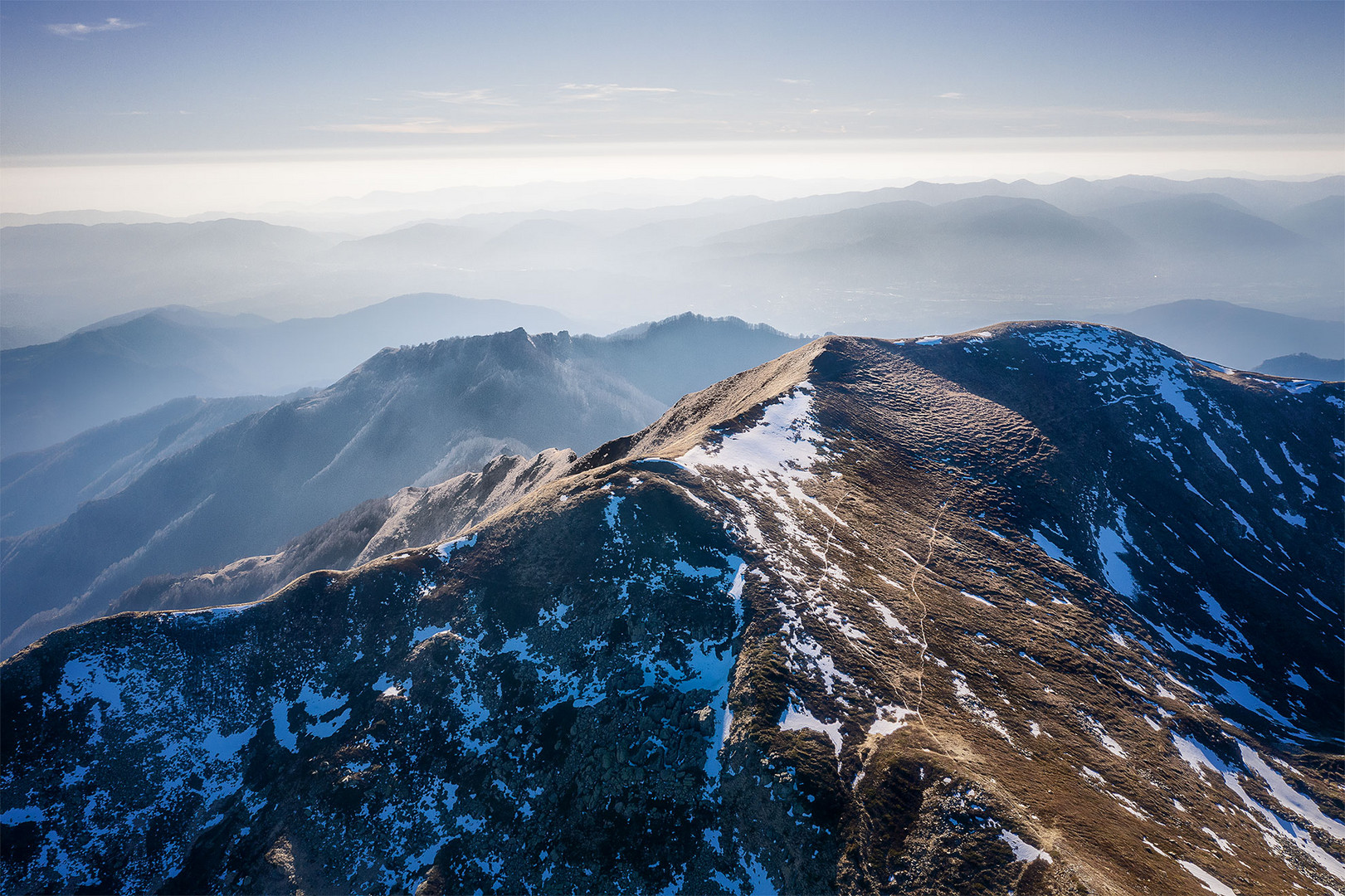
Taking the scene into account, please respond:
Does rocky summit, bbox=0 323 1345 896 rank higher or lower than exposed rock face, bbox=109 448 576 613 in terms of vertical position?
higher

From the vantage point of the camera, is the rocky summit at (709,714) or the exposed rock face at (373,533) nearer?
the rocky summit at (709,714)

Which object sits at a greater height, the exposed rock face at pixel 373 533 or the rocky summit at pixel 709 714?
the rocky summit at pixel 709 714

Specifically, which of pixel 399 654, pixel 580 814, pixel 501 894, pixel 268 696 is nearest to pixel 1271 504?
pixel 580 814

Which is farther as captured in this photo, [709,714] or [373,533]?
[373,533]

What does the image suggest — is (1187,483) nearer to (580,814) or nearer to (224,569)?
(580,814)

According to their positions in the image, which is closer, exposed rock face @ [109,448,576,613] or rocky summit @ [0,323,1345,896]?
rocky summit @ [0,323,1345,896]

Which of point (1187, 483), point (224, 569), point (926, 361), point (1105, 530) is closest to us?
point (1105, 530)

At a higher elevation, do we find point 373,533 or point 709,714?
point 709,714

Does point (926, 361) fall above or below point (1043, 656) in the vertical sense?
above
